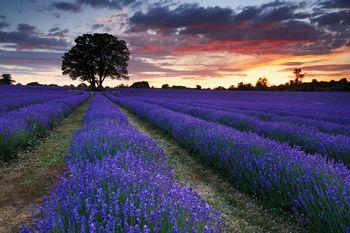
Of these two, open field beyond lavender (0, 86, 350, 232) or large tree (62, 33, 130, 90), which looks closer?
open field beyond lavender (0, 86, 350, 232)

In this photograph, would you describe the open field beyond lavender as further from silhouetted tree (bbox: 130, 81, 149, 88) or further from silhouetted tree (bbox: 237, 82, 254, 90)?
silhouetted tree (bbox: 130, 81, 149, 88)

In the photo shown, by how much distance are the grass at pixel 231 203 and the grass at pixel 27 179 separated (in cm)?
185

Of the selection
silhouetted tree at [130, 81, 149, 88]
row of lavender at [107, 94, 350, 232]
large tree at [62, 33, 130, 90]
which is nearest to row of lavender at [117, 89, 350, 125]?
row of lavender at [107, 94, 350, 232]

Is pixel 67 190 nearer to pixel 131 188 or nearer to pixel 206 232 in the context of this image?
pixel 131 188

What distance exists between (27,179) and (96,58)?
4527cm

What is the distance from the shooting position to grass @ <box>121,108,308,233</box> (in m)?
3.19

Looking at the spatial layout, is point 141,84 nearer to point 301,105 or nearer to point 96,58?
point 96,58

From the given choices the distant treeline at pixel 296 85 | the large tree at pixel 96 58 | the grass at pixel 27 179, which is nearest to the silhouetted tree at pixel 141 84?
the distant treeline at pixel 296 85

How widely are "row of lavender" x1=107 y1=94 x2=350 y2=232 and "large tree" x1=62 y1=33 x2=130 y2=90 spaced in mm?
43775

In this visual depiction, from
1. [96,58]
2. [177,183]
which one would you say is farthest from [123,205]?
[96,58]

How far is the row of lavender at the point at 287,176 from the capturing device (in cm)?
265

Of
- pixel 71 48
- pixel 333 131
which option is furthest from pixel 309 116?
pixel 71 48

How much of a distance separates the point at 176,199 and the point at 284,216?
170cm

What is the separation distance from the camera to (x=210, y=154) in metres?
5.38
